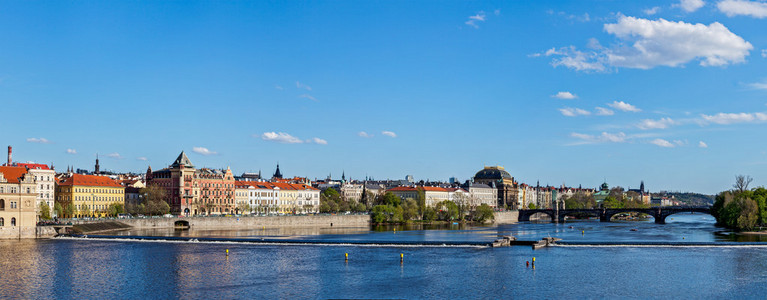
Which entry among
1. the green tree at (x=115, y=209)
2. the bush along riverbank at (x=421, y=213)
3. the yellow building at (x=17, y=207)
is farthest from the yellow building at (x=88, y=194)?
the bush along riverbank at (x=421, y=213)

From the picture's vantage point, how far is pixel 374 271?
64938 millimetres

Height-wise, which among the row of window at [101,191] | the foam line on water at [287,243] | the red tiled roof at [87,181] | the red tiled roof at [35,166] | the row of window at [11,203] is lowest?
the foam line on water at [287,243]

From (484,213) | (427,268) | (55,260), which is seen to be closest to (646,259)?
(427,268)

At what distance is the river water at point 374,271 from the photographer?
5353 cm

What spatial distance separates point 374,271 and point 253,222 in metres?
79.6

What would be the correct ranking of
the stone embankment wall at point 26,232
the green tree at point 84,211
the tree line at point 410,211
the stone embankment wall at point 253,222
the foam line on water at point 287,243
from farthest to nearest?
1. the tree line at point 410,211
2. the green tree at point 84,211
3. the stone embankment wall at point 253,222
4. the stone embankment wall at point 26,232
5. the foam line on water at point 287,243

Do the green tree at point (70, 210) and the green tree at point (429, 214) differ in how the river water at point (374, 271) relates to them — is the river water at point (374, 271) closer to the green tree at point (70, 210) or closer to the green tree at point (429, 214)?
the green tree at point (70, 210)

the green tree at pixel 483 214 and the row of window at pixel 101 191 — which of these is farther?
the green tree at pixel 483 214

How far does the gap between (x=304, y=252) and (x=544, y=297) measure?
3744 cm

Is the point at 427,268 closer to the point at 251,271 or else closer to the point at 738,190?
the point at 251,271

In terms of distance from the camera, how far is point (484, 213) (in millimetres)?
186875

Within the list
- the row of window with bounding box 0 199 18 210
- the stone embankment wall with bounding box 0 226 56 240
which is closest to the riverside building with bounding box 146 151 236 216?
the stone embankment wall with bounding box 0 226 56 240

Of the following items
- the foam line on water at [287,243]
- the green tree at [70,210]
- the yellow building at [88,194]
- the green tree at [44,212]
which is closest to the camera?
the foam line on water at [287,243]

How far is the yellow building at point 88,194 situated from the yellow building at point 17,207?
47068mm
